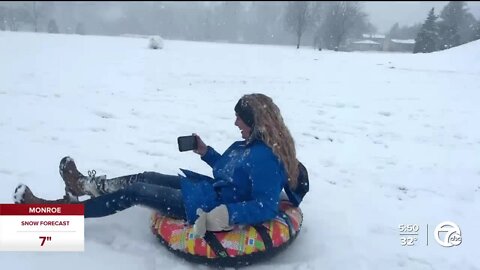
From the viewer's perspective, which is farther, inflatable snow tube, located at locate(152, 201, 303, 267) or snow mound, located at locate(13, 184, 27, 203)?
snow mound, located at locate(13, 184, 27, 203)

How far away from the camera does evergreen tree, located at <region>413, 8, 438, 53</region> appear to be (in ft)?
76.2

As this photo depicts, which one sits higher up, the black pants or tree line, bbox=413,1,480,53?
tree line, bbox=413,1,480,53

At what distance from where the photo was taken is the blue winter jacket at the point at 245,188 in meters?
3.70

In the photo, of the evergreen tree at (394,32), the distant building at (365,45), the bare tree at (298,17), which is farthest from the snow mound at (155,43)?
the bare tree at (298,17)

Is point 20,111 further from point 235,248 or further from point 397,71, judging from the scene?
point 397,71

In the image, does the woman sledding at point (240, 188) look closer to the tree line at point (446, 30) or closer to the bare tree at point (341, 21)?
the tree line at point (446, 30)

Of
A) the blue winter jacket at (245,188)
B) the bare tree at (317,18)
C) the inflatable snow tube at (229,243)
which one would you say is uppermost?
the bare tree at (317,18)

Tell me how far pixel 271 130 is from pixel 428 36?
2317 cm

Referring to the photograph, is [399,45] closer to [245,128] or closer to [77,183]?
[245,128]

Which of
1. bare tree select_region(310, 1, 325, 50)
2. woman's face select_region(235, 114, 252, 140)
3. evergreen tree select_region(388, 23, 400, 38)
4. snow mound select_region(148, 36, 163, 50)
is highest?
bare tree select_region(310, 1, 325, 50)

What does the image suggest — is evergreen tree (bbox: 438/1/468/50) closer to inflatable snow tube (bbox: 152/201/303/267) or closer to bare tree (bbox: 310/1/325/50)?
bare tree (bbox: 310/1/325/50)

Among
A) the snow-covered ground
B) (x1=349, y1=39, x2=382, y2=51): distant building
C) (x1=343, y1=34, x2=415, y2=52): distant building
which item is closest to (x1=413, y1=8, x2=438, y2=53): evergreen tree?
(x1=343, y1=34, x2=415, y2=52): distant building

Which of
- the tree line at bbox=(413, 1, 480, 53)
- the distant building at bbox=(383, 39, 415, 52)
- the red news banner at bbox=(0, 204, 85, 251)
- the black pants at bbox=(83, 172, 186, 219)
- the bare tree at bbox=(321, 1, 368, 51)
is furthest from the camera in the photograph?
the bare tree at bbox=(321, 1, 368, 51)

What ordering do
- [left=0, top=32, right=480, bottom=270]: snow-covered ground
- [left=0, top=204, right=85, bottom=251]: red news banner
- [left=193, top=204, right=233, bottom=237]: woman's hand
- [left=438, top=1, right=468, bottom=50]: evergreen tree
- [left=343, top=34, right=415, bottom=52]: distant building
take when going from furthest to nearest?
[left=343, top=34, right=415, bottom=52]: distant building → [left=438, top=1, right=468, bottom=50]: evergreen tree → [left=0, top=32, right=480, bottom=270]: snow-covered ground → [left=0, top=204, right=85, bottom=251]: red news banner → [left=193, top=204, right=233, bottom=237]: woman's hand
